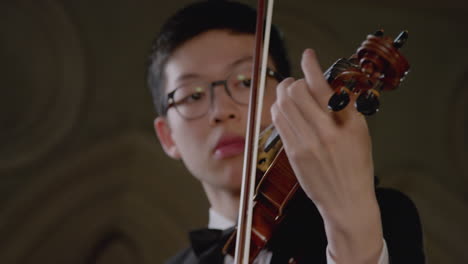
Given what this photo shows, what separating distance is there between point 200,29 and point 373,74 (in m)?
0.58

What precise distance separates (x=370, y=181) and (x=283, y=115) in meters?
0.11

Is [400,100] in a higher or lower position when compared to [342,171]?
higher

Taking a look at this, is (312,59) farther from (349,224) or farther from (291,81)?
(349,224)

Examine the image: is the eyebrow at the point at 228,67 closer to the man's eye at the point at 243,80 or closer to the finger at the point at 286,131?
the man's eye at the point at 243,80

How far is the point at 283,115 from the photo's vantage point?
0.54 meters

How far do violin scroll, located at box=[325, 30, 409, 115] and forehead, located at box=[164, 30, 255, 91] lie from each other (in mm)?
464

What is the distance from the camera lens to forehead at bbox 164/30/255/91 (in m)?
0.96

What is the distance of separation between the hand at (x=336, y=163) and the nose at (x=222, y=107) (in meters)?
0.38

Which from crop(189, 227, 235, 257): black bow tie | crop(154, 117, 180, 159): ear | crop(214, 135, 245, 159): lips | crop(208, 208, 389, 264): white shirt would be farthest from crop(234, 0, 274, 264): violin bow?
crop(154, 117, 180, 159): ear

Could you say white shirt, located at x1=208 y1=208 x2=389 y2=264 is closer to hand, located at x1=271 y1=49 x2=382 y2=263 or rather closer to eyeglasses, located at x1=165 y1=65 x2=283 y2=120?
hand, located at x1=271 y1=49 x2=382 y2=263

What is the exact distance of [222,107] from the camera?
923 millimetres

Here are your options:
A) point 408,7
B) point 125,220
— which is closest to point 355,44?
point 408,7

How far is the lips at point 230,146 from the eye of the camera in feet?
2.90

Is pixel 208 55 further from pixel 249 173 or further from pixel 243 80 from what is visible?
pixel 249 173
